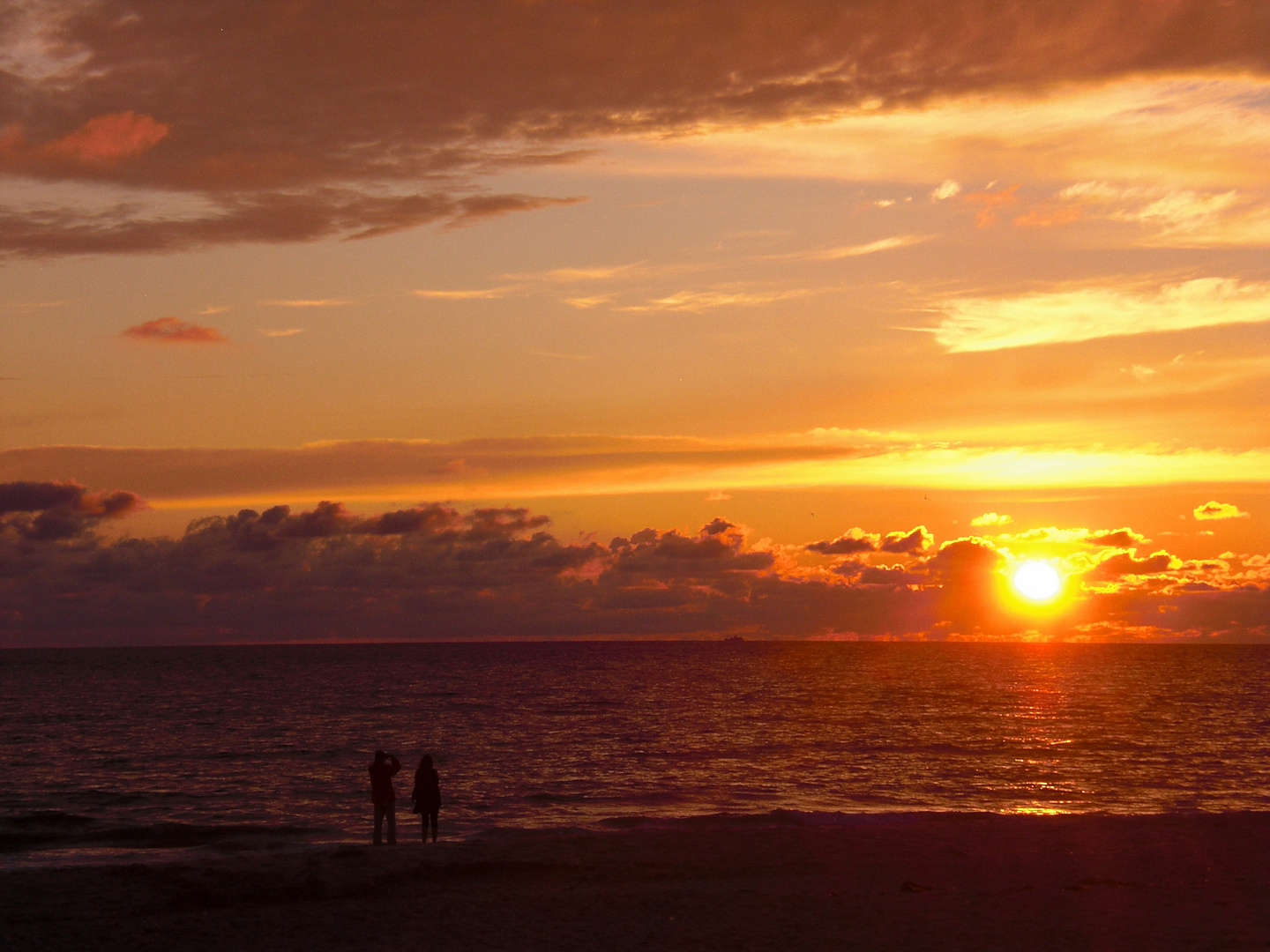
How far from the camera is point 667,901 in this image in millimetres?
20719

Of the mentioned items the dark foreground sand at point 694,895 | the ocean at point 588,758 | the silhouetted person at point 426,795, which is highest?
the silhouetted person at point 426,795

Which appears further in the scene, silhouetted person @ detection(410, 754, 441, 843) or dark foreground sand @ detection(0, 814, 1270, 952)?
silhouetted person @ detection(410, 754, 441, 843)

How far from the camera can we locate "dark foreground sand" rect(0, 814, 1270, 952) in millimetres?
18203

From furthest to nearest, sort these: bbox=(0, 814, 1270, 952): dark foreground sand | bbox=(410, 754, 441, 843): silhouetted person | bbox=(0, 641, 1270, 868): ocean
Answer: bbox=(0, 641, 1270, 868): ocean, bbox=(410, 754, 441, 843): silhouetted person, bbox=(0, 814, 1270, 952): dark foreground sand

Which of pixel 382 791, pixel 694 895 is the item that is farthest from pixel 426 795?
pixel 694 895

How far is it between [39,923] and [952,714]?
6795 cm

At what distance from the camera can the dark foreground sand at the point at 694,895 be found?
18.2m

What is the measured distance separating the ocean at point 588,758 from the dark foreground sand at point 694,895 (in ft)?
18.5

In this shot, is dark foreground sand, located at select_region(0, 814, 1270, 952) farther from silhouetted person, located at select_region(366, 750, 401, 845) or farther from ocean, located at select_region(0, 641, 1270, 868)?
ocean, located at select_region(0, 641, 1270, 868)

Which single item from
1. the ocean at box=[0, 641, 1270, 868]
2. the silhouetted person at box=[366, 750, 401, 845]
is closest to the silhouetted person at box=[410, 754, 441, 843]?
the silhouetted person at box=[366, 750, 401, 845]

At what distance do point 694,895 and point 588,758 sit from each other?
29169 millimetres

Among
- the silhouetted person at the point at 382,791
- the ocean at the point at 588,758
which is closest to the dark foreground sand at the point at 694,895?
the silhouetted person at the point at 382,791

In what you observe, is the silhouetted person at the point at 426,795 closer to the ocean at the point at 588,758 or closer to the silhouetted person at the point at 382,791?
the silhouetted person at the point at 382,791

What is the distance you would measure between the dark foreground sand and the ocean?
563 cm
